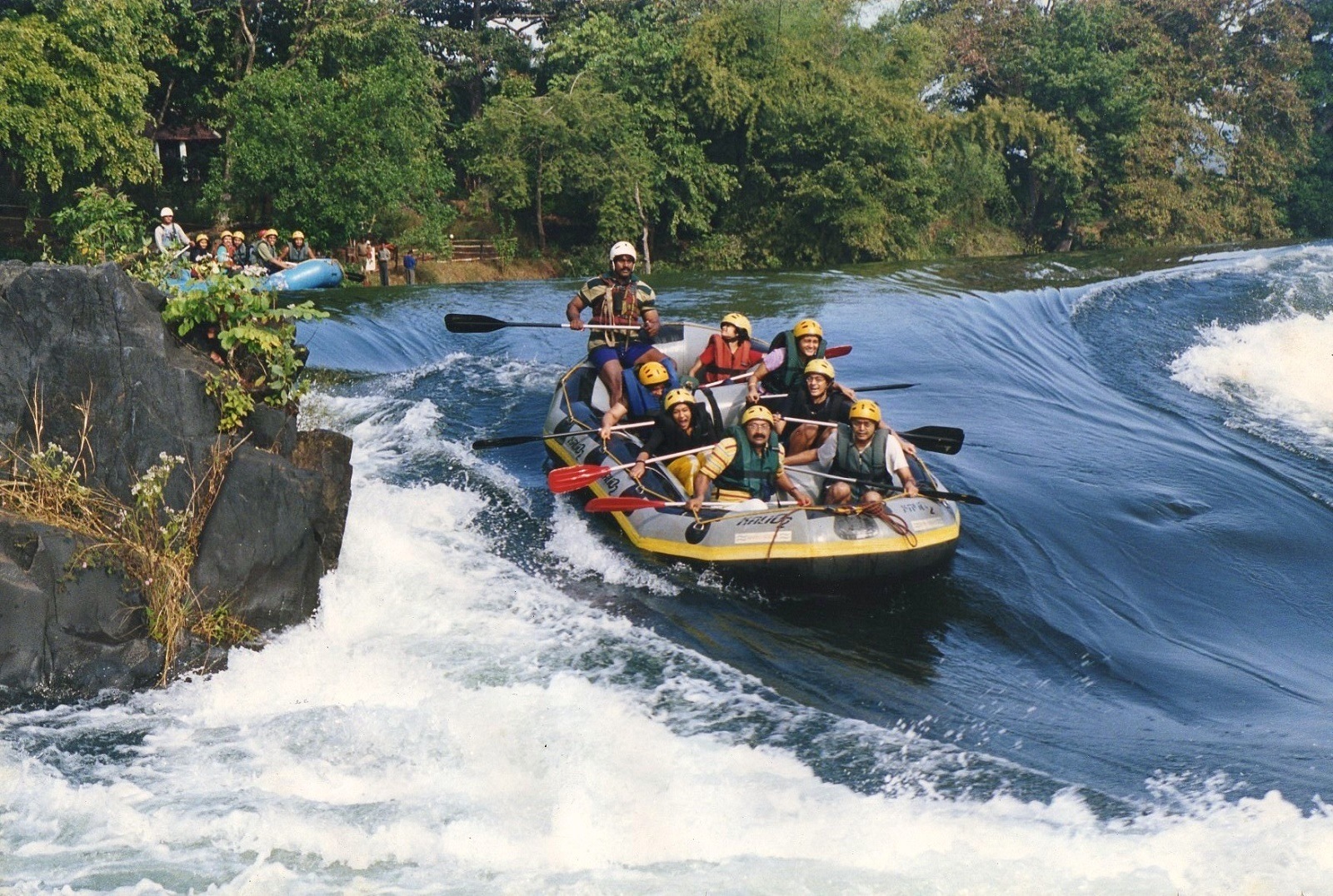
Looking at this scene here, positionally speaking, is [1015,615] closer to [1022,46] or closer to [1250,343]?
[1250,343]

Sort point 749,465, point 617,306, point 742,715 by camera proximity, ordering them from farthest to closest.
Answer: point 617,306 < point 749,465 < point 742,715

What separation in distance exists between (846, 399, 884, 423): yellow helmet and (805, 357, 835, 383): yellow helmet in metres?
0.62

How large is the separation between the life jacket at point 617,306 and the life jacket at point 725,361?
0.77 meters

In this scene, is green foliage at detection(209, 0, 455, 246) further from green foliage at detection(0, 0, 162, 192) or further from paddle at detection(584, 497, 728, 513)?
paddle at detection(584, 497, 728, 513)

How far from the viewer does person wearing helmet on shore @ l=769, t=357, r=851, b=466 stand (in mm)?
10445

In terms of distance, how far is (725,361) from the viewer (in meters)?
12.4

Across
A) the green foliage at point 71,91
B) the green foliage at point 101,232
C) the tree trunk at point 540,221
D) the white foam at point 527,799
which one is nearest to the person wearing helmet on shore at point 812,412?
the white foam at point 527,799

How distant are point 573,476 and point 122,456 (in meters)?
3.56

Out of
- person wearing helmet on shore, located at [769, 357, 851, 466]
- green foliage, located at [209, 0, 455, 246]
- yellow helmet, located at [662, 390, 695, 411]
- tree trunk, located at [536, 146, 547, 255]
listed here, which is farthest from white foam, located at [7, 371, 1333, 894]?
tree trunk, located at [536, 146, 547, 255]

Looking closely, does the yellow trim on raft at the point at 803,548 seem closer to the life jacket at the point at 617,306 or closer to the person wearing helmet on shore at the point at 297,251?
the life jacket at the point at 617,306

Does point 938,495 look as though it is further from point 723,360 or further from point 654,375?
point 723,360

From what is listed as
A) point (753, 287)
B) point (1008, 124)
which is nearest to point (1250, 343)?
point (753, 287)

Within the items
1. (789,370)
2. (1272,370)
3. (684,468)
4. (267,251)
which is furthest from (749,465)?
(267,251)

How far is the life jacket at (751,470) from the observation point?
9.96 meters
